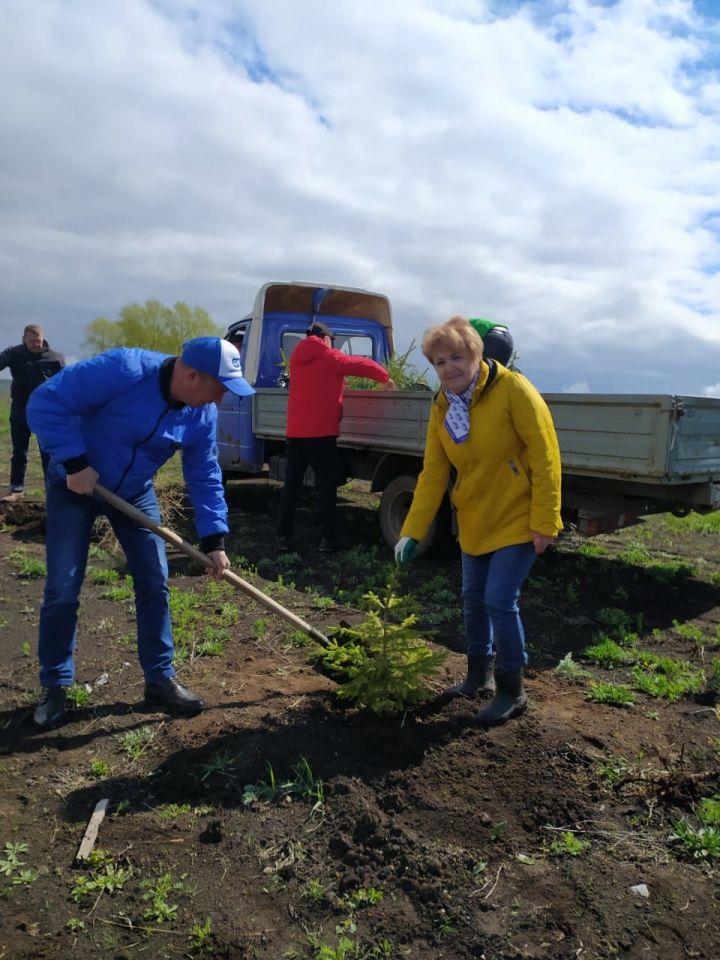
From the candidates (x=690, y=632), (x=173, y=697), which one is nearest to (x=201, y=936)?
(x=173, y=697)

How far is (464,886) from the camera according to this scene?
7.61 ft

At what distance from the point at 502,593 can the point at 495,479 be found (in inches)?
20.1

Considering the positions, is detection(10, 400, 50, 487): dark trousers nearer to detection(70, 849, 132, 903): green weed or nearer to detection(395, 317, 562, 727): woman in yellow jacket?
detection(395, 317, 562, 727): woman in yellow jacket

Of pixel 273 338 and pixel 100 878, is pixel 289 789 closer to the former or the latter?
pixel 100 878

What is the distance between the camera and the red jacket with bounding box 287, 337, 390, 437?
6590 millimetres

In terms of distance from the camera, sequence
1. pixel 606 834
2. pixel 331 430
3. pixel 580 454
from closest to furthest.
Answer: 1. pixel 606 834
2. pixel 580 454
3. pixel 331 430

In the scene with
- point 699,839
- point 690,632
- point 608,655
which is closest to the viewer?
point 699,839

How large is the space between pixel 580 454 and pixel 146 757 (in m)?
3.56

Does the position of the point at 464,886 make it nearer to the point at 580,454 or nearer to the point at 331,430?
the point at 580,454

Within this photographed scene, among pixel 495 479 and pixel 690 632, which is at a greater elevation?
pixel 495 479

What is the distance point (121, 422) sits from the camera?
3.17m

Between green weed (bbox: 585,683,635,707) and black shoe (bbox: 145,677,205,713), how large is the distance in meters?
2.07

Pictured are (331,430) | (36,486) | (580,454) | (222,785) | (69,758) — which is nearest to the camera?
(222,785)

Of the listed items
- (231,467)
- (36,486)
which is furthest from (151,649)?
(36,486)
